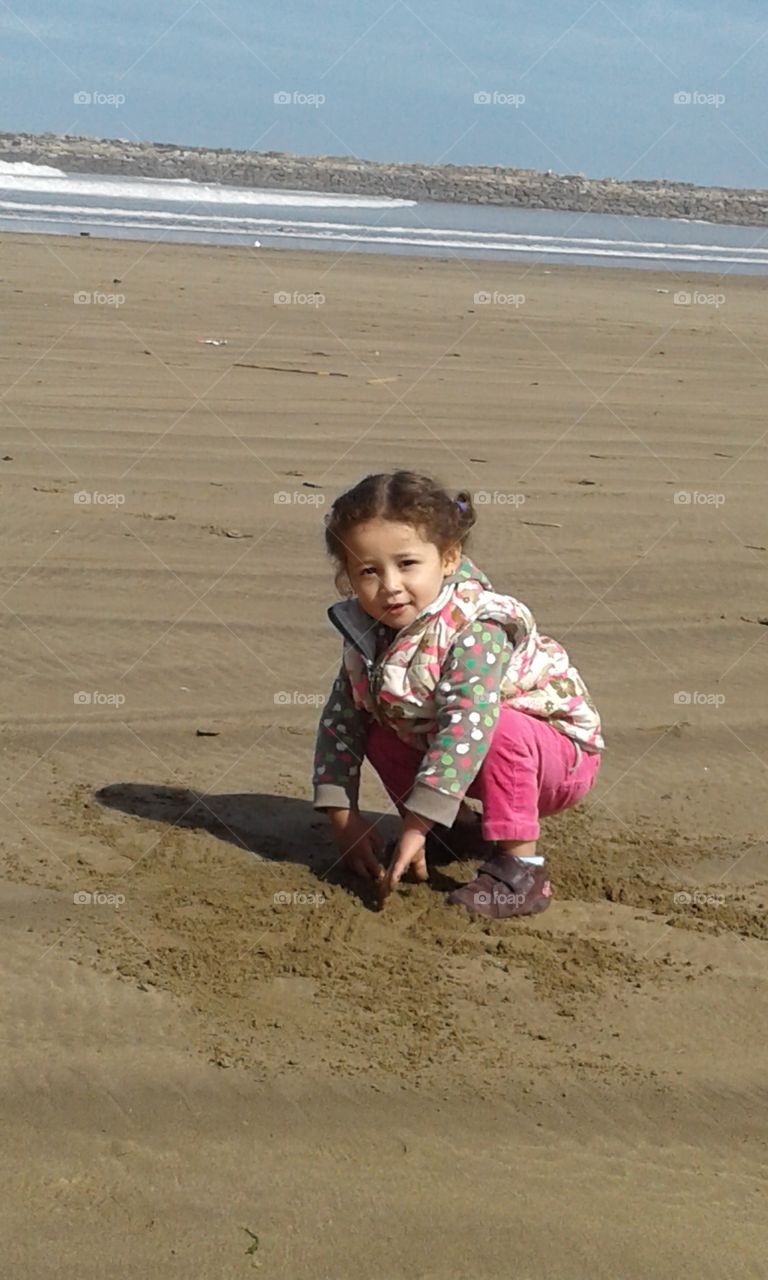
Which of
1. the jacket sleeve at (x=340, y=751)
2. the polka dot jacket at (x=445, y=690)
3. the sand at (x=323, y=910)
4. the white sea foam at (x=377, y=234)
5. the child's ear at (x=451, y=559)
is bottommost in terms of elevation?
the sand at (x=323, y=910)

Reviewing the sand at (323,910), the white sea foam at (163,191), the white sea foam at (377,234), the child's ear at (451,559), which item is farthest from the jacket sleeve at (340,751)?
the white sea foam at (163,191)

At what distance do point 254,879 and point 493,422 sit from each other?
495 cm

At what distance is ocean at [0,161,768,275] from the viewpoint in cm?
1962

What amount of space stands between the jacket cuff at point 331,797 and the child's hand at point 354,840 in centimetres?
2

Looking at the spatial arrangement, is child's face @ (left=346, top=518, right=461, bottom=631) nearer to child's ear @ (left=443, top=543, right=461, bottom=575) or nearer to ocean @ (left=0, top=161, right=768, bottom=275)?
child's ear @ (left=443, top=543, right=461, bottom=575)

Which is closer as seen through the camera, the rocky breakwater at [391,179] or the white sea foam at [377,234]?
the white sea foam at [377,234]

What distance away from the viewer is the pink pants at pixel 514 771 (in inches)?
121

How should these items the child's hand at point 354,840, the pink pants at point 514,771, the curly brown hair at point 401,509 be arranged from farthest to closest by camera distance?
the child's hand at point 354,840 < the pink pants at point 514,771 < the curly brown hair at point 401,509

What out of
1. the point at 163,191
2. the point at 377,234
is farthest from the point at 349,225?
the point at 163,191

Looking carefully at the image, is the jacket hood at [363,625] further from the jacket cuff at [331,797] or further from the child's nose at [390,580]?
the jacket cuff at [331,797]

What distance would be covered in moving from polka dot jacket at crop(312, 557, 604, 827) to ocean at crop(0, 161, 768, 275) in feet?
50.2

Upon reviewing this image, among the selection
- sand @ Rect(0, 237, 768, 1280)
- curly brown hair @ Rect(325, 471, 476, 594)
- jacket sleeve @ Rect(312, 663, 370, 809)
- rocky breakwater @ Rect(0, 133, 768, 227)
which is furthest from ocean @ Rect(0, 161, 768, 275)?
curly brown hair @ Rect(325, 471, 476, 594)

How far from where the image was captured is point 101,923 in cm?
296

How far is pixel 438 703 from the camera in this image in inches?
120
